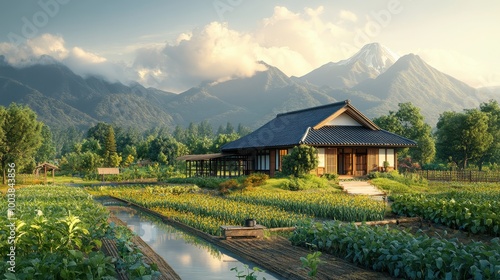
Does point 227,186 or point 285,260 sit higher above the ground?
point 227,186

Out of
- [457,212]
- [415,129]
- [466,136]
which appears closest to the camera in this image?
[457,212]

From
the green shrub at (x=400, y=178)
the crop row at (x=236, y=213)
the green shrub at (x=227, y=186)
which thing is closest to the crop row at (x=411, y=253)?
the crop row at (x=236, y=213)

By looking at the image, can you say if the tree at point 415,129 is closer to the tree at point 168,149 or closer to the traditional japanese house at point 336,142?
the traditional japanese house at point 336,142

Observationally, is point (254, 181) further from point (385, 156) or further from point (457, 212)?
point (457, 212)

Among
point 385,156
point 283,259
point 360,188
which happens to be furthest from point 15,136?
point 283,259

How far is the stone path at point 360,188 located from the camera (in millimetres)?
26784

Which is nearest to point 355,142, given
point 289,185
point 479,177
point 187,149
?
point 289,185

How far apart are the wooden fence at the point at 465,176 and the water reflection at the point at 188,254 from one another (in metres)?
30.0

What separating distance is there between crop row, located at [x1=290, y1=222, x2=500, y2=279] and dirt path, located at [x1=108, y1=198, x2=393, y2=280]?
0.86 feet

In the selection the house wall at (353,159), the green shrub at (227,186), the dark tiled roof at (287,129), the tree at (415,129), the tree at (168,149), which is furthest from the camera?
the tree at (168,149)

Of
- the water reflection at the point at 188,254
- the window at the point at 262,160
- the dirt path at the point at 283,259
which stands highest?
the window at the point at 262,160

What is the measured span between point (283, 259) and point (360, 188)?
19.2 m

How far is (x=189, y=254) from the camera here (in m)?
10.5

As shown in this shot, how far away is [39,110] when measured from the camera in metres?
173
